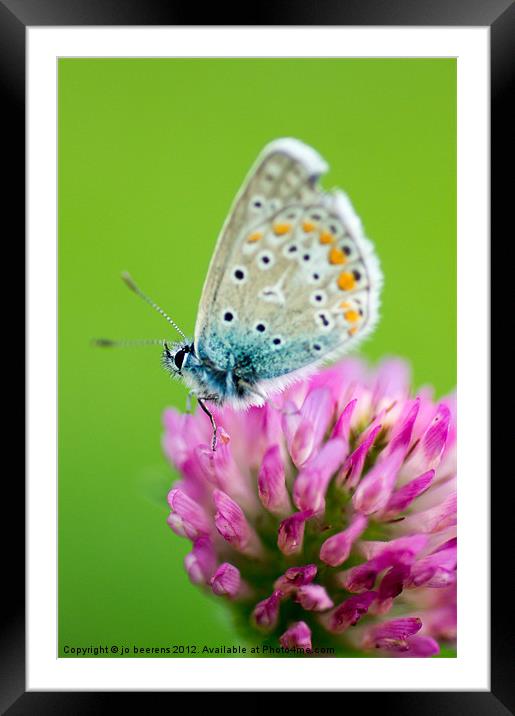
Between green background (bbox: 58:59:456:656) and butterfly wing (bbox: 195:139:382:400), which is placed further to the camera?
green background (bbox: 58:59:456:656)

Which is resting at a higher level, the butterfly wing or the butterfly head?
the butterfly wing

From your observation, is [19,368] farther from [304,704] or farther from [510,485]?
[510,485]

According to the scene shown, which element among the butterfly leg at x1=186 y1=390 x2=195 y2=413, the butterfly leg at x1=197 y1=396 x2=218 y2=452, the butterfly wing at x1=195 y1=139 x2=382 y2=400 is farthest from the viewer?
the butterfly leg at x1=186 y1=390 x2=195 y2=413

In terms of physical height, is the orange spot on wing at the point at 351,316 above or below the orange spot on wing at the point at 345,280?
below

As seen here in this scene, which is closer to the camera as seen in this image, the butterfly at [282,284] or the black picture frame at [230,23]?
the butterfly at [282,284]

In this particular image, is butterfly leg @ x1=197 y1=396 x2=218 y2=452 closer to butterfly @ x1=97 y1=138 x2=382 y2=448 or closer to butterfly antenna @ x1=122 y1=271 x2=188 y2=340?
butterfly @ x1=97 y1=138 x2=382 y2=448

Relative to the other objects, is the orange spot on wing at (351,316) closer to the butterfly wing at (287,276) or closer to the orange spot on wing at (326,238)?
the butterfly wing at (287,276)

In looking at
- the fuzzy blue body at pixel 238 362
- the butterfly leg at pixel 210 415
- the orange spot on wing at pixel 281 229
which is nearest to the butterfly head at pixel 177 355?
the fuzzy blue body at pixel 238 362

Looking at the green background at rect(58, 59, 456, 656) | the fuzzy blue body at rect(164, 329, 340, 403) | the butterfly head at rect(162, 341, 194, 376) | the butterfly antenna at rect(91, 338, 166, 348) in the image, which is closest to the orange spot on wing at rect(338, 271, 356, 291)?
the fuzzy blue body at rect(164, 329, 340, 403)
